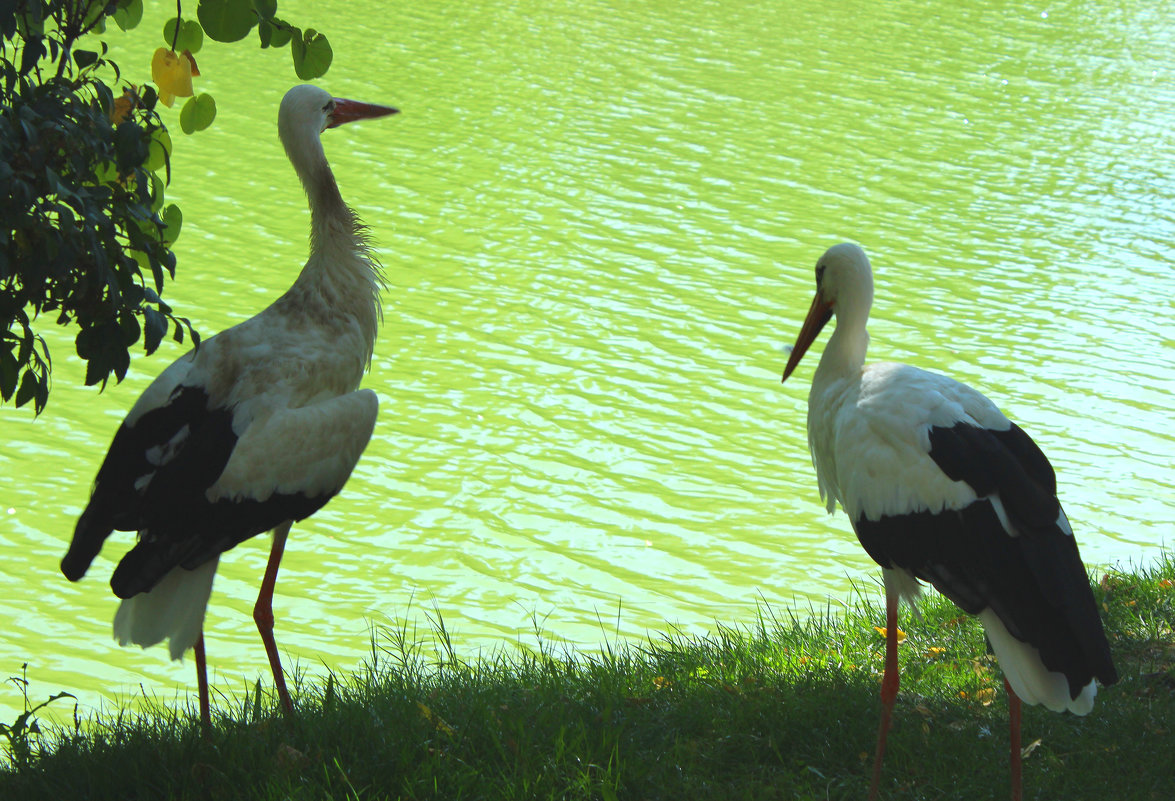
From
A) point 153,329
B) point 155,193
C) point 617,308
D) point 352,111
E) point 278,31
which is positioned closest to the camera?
point 153,329

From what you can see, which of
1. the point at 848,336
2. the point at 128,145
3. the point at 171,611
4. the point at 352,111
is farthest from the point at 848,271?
the point at 128,145

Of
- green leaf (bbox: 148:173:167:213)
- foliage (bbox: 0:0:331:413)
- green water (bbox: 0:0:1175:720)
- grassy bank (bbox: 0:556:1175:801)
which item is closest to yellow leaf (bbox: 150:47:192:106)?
foliage (bbox: 0:0:331:413)

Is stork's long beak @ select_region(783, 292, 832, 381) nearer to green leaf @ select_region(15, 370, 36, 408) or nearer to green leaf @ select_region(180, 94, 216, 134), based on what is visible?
green leaf @ select_region(180, 94, 216, 134)

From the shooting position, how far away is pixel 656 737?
13.1ft

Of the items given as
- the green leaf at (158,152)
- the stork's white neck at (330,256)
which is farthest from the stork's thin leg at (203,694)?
the green leaf at (158,152)

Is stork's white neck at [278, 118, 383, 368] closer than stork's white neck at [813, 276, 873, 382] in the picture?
Yes

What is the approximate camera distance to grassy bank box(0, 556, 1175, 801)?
138 inches

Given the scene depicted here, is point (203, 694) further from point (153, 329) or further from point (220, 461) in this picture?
point (153, 329)

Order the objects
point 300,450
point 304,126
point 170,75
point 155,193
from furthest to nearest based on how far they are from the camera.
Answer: point 304,126
point 300,450
point 155,193
point 170,75

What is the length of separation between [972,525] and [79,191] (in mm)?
2533

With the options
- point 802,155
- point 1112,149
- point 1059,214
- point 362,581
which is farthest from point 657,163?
point 362,581

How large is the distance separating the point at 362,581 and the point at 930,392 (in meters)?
3.13

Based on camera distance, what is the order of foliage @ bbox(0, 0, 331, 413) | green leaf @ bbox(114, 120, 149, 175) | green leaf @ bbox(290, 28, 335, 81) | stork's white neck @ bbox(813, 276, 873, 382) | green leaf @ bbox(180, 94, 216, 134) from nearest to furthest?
foliage @ bbox(0, 0, 331, 413) → green leaf @ bbox(114, 120, 149, 175) → green leaf @ bbox(290, 28, 335, 81) → green leaf @ bbox(180, 94, 216, 134) → stork's white neck @ bbox(813, 276, 873, 382)

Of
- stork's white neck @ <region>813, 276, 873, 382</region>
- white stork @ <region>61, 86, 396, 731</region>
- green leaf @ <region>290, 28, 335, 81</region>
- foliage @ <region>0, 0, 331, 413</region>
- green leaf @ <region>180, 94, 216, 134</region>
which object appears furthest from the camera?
stork's white neck @ <region>813, 276, 873, 382</region>
